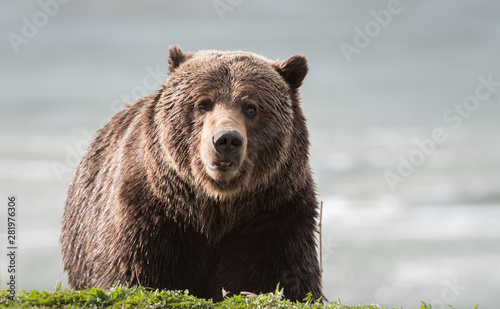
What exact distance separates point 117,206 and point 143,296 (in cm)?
174

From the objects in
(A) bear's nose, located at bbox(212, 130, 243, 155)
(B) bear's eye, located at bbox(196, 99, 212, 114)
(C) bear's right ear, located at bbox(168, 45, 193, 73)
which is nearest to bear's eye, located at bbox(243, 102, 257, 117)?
(B) bear's eye, located at bbox(196, 99, 212, 114)

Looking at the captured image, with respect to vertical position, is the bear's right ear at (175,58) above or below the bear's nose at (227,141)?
above

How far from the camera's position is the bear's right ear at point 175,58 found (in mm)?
7359

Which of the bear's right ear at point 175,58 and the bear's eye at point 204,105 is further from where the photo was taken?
the bear's right ear at point 175,58

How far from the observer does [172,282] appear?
6641 millimetres

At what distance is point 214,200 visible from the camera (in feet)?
22.2

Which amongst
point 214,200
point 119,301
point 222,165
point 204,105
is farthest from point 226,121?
point 119,301

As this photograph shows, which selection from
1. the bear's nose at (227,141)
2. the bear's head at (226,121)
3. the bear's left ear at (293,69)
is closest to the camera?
the bear's nose at (227,141)

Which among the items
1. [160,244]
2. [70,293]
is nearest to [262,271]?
[160,244]

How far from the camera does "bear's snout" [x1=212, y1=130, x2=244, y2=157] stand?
5926mm

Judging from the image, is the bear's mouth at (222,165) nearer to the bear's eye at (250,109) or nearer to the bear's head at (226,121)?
the bear's head at (226,121)

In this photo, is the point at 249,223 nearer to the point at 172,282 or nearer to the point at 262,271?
the point at 262,271

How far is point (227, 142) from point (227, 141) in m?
0.01

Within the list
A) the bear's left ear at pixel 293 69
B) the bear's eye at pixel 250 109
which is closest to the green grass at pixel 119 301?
the bear's eye at pixel 250 109
